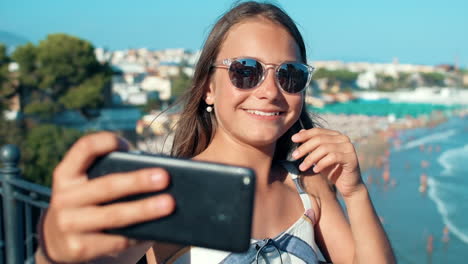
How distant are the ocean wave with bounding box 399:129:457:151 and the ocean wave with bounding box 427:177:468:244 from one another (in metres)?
9.46

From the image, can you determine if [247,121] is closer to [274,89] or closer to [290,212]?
[274,89]

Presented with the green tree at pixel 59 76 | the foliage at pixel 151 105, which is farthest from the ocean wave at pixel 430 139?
the green tree at pixel 59 76

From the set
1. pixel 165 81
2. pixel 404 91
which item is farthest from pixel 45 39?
pixel 404 91

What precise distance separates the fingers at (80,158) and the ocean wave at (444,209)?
53.5 feet

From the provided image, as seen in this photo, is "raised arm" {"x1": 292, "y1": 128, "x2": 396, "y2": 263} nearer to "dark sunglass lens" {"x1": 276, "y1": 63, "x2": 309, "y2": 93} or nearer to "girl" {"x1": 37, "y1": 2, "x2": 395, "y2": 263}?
"girl" {"x1": 37, "y1": 2, "x2": 395, "y2": 263}

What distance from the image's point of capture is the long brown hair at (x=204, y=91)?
1.23 meters

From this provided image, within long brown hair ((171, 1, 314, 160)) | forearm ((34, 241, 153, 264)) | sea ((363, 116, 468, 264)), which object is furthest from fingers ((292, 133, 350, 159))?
sea ((363, 116, 468, 264))

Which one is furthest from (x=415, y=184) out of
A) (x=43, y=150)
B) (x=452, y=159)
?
(x=43, y=150)

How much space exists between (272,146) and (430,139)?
36887 mm

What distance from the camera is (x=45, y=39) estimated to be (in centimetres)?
2584

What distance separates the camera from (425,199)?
19625 mm

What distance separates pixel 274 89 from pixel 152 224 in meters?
0.62

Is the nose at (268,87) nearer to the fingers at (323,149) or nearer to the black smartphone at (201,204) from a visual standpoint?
the fingers at (323,149)

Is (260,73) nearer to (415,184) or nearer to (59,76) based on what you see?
(415,184)
